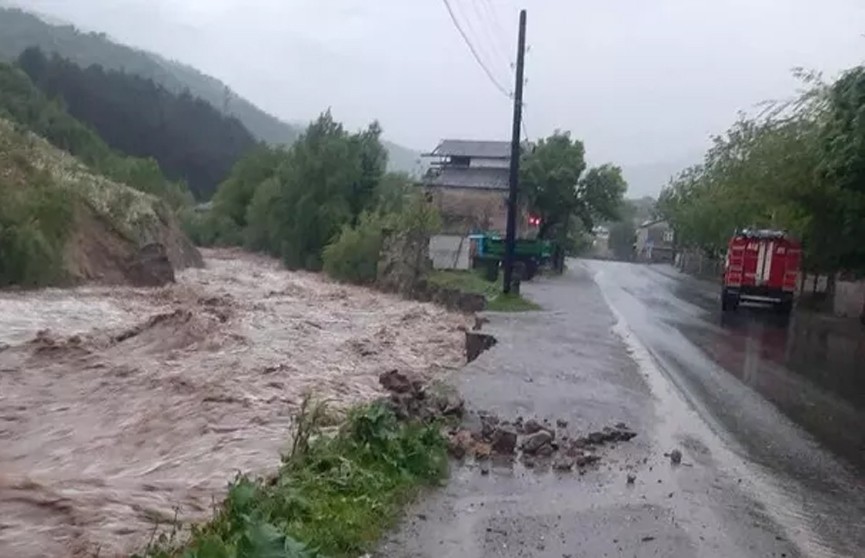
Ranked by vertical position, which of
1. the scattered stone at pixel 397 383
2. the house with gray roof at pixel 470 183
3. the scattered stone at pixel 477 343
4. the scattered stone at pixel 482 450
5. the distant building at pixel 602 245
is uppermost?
the house with gray roof at pixel 470 183

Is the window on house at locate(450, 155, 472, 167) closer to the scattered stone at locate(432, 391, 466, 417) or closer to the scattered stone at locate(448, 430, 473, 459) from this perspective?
the scattered stone at locate(432, 391, 466, 417)

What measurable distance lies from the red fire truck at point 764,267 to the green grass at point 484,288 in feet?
24.7

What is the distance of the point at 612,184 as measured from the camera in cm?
6675

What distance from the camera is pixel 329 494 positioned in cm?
814

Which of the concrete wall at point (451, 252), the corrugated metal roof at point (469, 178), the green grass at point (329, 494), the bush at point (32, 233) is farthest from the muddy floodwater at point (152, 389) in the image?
the corrugated metal roof at point (469, 178)

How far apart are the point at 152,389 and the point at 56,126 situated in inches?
2547

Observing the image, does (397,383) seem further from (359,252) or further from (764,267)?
(359,252)

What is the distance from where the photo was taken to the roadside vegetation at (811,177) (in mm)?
21797

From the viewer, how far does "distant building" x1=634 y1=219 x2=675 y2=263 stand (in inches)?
5418

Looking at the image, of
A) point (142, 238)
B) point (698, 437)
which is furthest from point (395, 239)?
point (698, 437)

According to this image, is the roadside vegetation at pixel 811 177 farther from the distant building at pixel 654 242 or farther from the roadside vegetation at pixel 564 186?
the distant building at pixel 654 242

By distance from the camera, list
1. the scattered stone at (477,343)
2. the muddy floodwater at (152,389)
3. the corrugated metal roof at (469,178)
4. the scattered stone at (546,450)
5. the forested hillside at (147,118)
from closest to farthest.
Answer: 1. the muddy floodwater at (152,389)
2. the scattered stone at (546,450)
3. the scattered stone at (477,343)
4. the corrugated metal roof at (469,178)
5. the forested hillside at (147,118)

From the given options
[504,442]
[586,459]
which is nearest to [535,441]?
[504,442]

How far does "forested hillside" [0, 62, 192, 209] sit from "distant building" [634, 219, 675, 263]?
75.7m
